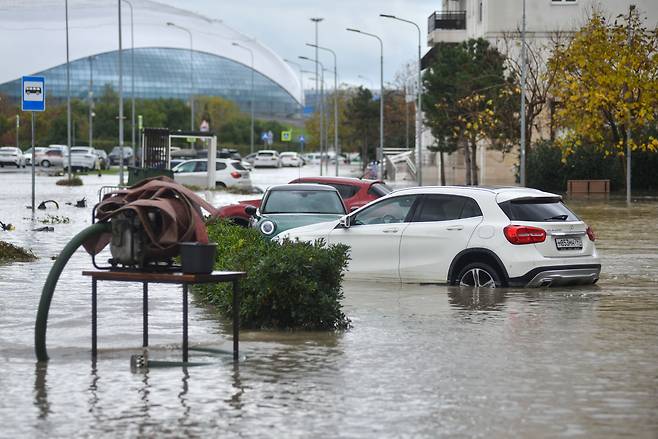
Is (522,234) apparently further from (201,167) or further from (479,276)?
(201,167)

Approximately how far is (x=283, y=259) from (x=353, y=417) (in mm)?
4348

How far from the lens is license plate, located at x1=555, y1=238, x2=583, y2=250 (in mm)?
17281

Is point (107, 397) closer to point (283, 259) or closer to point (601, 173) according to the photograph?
point (283, 259)

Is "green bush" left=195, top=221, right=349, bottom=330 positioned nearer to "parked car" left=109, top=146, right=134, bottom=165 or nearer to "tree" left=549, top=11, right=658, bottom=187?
"tree" left=549, top=11, right=658, bottom=187

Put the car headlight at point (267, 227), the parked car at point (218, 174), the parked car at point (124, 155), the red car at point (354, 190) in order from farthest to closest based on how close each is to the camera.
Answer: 1. the parked car at point (124, 155)
2. the parked car at point (218, 174)
3. the red car at point (354, 190)
4. the car headlight at point (267, 227)

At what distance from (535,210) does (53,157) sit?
81323 millimetres

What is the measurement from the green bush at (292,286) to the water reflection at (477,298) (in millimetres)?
2363

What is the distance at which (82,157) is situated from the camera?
92.1m

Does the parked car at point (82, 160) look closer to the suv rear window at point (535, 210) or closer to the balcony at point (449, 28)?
the balcony at point (449, 28)

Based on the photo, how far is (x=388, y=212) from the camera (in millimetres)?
18562

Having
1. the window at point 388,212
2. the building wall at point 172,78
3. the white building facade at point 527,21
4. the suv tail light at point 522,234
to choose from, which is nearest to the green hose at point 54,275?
the suv tail light at point 522,234

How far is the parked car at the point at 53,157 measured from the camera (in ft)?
313

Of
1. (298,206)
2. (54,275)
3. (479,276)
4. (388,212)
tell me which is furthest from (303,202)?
(54,275)

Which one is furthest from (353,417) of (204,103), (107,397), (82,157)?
(204,103)
